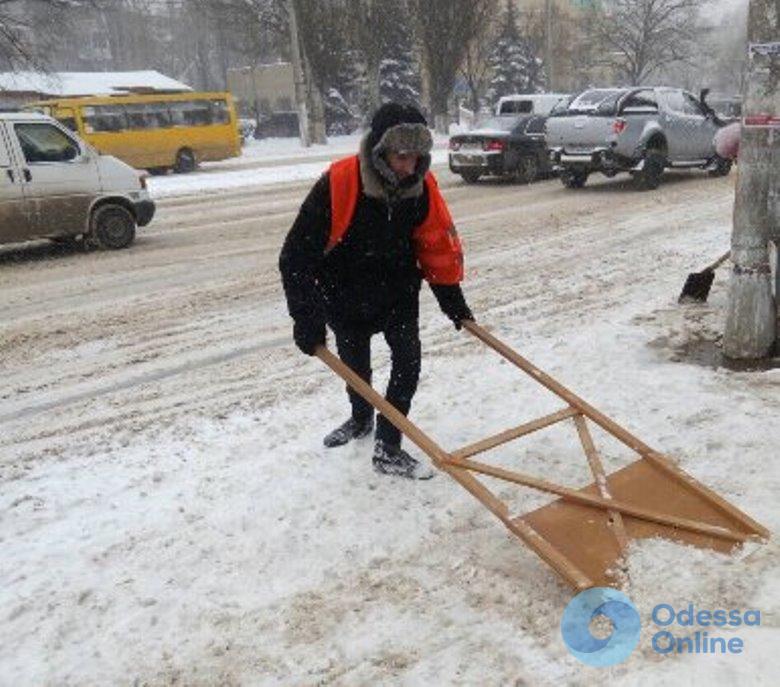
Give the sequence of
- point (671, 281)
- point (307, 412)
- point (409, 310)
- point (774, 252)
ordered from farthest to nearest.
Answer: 1. point (671, 281)
2. point (774, 252)
3. point (307, 412)
4. point (409, 310)

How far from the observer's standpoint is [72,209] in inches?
Result: 396

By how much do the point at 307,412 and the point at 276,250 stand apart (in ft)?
18.2

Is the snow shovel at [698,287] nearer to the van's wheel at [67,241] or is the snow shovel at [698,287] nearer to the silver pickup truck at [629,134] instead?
the silver pickup truck at [629,134]

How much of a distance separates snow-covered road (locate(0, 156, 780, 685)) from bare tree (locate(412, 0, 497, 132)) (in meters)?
32.0

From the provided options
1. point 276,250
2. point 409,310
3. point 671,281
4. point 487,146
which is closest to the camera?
point 409,310

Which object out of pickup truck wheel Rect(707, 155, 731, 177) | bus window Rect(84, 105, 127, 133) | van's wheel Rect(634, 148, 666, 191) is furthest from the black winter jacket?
bus window Rect(84, 105, 127, 133)

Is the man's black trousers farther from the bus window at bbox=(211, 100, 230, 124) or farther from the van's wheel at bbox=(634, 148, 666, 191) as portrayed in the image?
the bus window at bbox=(211, 100, 230, 124)

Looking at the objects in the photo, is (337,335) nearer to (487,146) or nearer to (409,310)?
(409,310)

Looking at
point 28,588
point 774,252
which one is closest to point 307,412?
point 28,588

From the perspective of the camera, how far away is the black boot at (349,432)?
13.7ft

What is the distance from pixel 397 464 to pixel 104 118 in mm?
24448

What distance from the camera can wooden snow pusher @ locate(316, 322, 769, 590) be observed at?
2.89 meters

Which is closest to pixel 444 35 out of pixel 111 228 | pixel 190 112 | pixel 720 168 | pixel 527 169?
pixel 190 112

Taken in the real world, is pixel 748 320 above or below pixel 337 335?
below
